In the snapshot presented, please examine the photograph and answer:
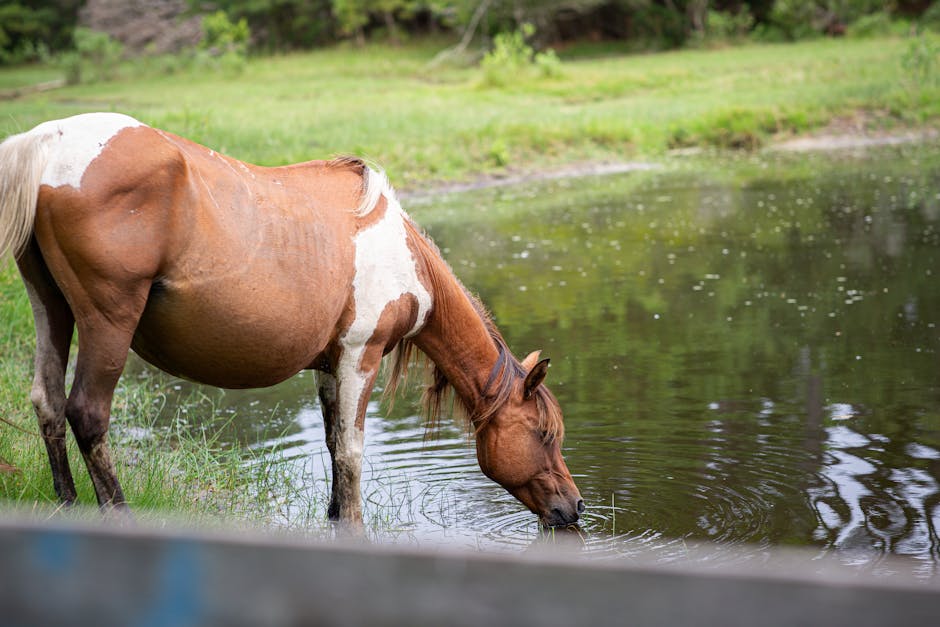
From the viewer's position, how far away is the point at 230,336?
13.1 ft

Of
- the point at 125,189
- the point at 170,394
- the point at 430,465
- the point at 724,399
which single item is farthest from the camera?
the point at 170,394

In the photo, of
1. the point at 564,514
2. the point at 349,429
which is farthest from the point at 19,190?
the point at 564,514

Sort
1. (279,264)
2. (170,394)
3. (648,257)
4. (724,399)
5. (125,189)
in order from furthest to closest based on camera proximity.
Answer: (648,257) < (170,394) < (724,399) < (279,264) < (125,189)

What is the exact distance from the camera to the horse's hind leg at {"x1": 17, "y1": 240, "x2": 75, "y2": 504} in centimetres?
396

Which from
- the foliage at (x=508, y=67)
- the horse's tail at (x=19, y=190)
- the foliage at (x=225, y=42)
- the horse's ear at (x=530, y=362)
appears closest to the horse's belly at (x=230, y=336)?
the horse's tail at (x=19, y=190)

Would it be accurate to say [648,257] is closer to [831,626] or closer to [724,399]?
[724,399]

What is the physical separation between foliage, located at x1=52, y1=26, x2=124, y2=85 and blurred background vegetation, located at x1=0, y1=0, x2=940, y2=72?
0.05 metres

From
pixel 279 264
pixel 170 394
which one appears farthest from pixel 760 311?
pixel 279 264

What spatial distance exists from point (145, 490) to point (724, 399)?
413 cm

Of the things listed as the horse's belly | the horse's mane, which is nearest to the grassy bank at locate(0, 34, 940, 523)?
the horse's belly

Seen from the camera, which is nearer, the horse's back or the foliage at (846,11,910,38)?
the horse's back

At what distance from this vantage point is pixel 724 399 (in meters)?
7.22

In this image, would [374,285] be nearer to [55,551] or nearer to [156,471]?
[156,471]

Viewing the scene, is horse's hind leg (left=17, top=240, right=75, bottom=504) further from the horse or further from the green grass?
the green grass
